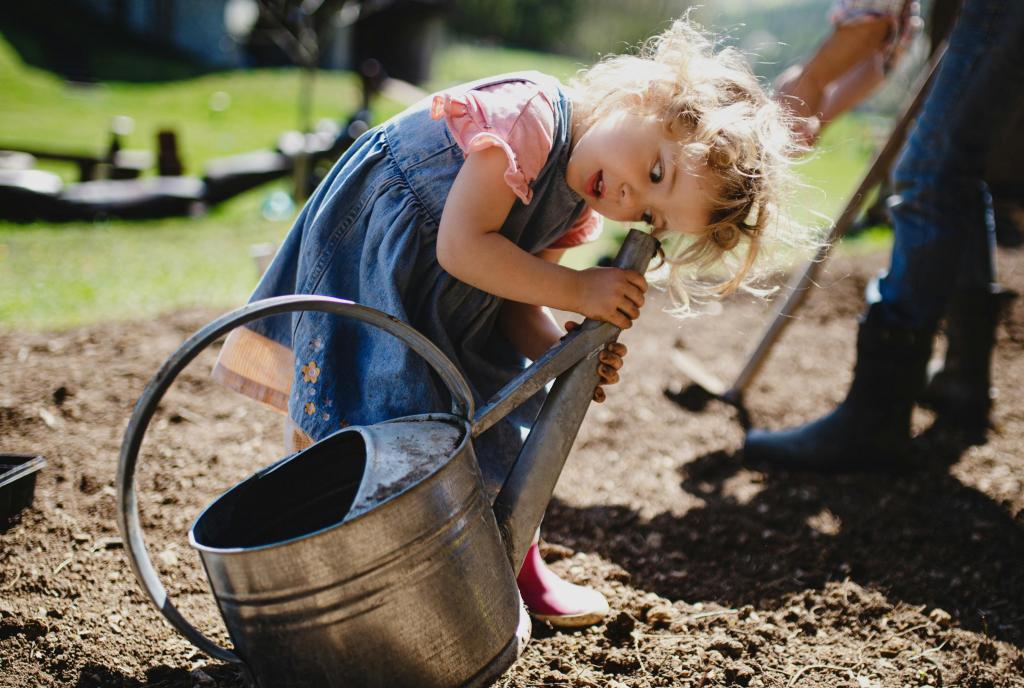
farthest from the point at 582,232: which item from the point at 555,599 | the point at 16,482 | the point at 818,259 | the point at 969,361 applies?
the point at 969,361

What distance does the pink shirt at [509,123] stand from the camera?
1.51 m

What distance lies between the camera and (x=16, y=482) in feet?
6.66

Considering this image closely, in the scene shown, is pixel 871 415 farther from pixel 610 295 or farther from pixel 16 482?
pixel 16 482

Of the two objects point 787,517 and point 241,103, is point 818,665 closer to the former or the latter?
point 787,517

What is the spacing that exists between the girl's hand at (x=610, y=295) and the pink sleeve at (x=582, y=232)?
1.05ft

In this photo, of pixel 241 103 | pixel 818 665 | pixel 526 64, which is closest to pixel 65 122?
pixel 241 103

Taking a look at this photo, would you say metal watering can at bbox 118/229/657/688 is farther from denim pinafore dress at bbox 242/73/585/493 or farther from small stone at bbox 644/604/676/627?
small stone at bbox 644/604/676/627

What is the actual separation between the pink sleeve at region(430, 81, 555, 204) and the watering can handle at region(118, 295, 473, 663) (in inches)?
14.7

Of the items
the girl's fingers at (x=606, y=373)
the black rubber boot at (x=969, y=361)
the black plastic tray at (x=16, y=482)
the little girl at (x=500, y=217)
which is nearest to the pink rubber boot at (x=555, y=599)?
the little girl at (x=500, y=217)

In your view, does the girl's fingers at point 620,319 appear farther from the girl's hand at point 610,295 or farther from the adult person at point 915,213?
the adult person at point 915,213

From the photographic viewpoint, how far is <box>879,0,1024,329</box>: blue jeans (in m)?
2.28

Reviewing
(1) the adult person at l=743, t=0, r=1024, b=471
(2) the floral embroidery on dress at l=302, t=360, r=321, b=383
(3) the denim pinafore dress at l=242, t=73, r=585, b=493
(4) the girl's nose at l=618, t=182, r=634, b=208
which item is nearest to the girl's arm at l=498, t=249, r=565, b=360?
(3) the denim pinafore dress at l=242, t=73, r=585, b=493

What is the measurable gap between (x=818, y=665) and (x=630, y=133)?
1.15 metres

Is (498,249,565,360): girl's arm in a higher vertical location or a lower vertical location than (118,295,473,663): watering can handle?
lower
